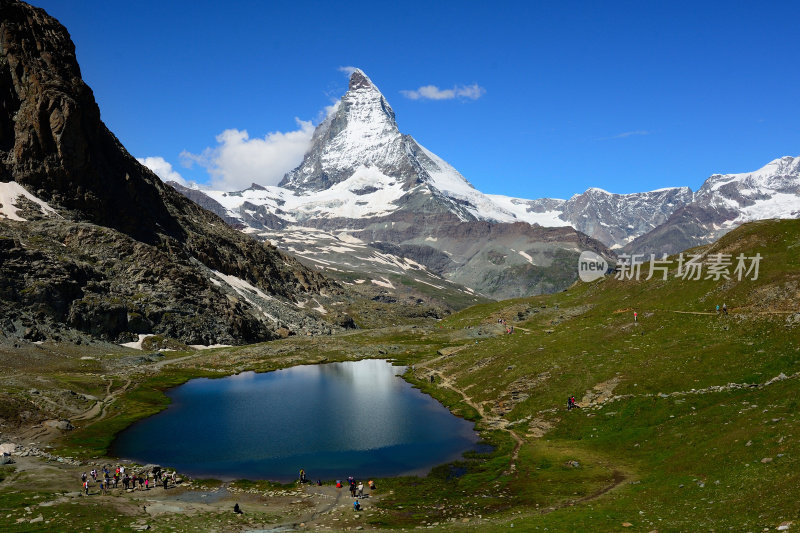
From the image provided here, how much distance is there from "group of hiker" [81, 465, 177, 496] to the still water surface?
4800mm

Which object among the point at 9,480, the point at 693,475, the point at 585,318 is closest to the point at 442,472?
the point at 693,475

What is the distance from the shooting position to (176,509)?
2255 inches

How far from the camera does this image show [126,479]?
65500 mm

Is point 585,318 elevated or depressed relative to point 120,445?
elevated

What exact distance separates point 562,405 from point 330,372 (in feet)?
281

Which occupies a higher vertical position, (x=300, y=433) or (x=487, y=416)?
(x=487, y=416)

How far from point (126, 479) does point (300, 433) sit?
30368mm

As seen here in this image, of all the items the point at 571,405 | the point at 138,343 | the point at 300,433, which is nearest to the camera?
the point at 571,405

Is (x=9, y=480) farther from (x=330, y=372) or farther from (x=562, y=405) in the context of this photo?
(x=330, y=372)

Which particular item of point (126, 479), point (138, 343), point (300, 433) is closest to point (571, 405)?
point (300, 433)

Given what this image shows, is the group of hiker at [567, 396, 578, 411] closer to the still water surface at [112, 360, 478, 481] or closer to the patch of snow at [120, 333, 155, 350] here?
the still water surface at [112, 360, 478, 481]

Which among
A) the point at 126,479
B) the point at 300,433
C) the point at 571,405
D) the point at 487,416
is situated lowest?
the point at 126,479

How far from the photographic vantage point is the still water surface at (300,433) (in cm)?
7544

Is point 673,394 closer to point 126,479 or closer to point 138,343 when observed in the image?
point 126,479
